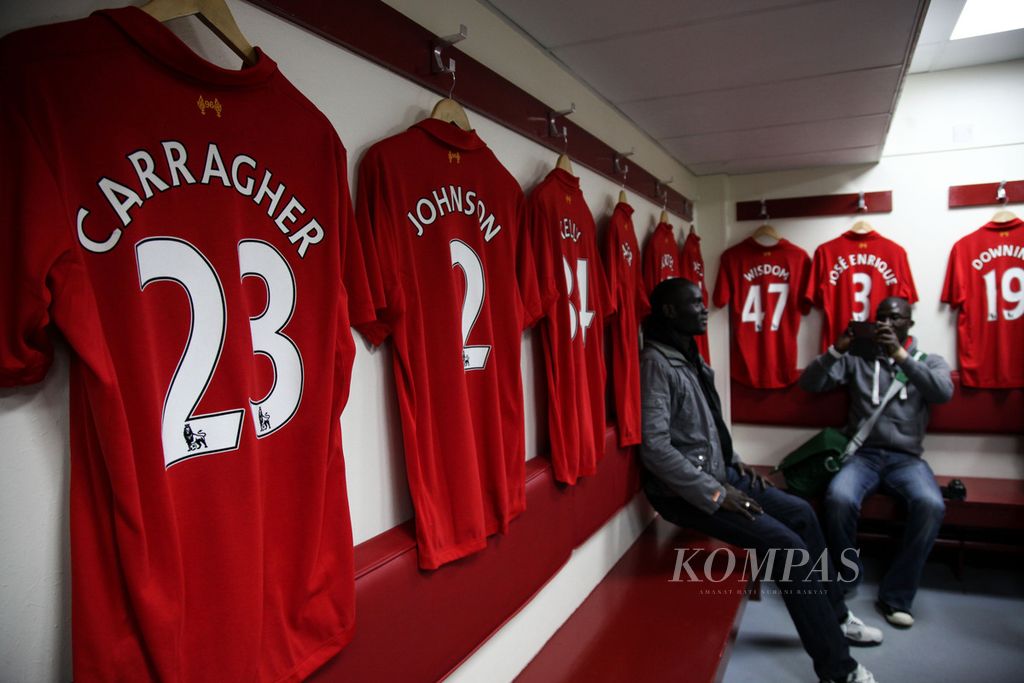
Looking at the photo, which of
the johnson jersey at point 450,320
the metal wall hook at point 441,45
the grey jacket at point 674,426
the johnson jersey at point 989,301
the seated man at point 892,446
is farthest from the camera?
the johnson jersey at point 989,301

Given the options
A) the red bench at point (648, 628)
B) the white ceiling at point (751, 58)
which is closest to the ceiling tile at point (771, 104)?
the white ceiling at point (751, 58)

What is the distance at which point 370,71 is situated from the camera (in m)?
1.40

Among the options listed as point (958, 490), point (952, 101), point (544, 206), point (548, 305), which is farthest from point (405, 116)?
point (952, 101)

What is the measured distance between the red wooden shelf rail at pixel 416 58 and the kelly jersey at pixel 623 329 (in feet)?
1.19

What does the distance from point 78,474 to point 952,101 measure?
4799 mm

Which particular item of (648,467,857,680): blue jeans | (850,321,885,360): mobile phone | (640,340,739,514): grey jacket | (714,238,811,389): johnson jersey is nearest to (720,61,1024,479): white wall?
(714,238,811,389): johnson jersey

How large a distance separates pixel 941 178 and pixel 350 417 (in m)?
4.18

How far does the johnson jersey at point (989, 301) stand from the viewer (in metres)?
3.76

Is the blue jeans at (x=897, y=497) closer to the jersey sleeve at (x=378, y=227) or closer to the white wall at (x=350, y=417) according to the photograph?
the white wall at (x=350, y=417)

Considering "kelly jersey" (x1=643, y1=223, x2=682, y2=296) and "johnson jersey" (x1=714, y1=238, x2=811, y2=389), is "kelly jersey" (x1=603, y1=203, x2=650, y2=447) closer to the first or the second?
"kelly jersey" (x1=643, y1=223, x2=682, y2=296)

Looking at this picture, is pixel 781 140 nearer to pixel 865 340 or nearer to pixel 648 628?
pixel 865 340

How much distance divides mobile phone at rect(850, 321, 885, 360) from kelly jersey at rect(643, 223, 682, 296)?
1.14 meters

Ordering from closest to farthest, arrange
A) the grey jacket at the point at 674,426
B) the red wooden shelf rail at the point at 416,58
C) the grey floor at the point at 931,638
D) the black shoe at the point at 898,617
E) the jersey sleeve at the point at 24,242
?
the jersey sleeve at the point at 24,242 < the red wooden shelf rail at the point at 416,58 < the grey floor at the point at 931,638 < the grey jacket at the point at 674,426 < the black shoe at the point at 898,617

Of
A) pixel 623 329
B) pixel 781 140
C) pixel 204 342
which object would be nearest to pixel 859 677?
pixel 623 329
